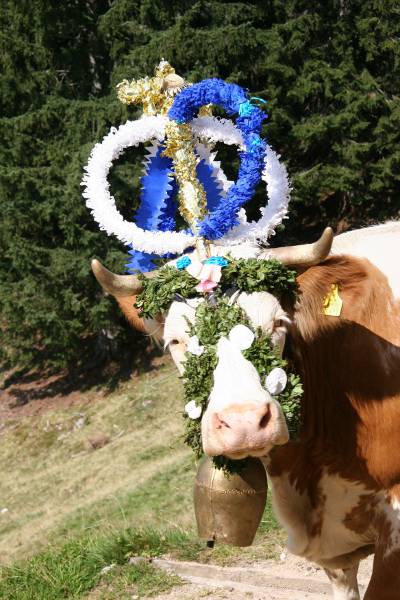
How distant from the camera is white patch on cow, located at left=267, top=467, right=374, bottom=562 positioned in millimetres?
4723

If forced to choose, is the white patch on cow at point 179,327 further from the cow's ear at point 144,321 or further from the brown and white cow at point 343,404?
the cow's ear at point 144,321

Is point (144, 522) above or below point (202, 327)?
below

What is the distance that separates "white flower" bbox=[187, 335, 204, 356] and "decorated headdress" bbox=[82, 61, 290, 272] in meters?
0.63

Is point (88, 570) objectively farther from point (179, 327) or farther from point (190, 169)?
point (190, 169)

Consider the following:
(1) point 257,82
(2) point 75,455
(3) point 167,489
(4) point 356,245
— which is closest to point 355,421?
(4) point 356,245

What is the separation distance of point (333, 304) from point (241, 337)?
2.95 feet

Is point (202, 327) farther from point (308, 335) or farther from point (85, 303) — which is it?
point (85, 303)

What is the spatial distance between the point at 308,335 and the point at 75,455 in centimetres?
1366

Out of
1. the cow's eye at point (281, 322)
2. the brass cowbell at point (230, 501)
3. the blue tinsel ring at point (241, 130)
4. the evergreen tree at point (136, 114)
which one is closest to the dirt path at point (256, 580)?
the brass cowbell at point (230, 501)

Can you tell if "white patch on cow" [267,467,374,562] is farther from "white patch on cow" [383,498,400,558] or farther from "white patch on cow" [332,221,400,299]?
"white patch on cow" [332,221,400,299]

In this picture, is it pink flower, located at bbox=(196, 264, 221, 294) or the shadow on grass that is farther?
the shadow on grass

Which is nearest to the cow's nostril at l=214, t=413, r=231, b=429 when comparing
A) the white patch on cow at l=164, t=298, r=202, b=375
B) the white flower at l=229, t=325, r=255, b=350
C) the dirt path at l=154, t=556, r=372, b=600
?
the white flower at l=229, t=325, r=255, b=350

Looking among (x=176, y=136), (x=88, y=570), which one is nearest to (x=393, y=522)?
(x=176, y=136)

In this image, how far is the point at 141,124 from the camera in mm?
4730
